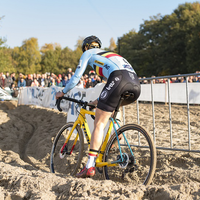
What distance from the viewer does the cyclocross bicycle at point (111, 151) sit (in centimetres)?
359

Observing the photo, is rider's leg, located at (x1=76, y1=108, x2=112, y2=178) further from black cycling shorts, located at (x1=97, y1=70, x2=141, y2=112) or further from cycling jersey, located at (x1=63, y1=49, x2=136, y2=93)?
cycling jersey, located at (x1=63, y1=49, x2=136, y2=93)

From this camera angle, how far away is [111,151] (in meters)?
3.90

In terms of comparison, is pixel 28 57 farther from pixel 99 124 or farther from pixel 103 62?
pixel 99 124

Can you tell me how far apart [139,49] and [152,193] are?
56.9m

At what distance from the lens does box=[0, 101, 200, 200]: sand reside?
2.82m

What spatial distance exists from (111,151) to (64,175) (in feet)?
2.62

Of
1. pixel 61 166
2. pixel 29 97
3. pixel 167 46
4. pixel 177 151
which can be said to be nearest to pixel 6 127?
pixel 61 166

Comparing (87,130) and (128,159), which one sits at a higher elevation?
(87,130)

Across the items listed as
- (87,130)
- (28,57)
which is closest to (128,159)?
(87,130)

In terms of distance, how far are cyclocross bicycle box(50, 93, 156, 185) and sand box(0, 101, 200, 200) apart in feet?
0.91

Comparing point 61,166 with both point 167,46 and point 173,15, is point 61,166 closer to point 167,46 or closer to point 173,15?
point 167,46

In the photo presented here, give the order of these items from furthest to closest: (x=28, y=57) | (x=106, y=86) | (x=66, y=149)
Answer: (x=28, y=57) → (x=66, y=149) → (x=106, y=86)

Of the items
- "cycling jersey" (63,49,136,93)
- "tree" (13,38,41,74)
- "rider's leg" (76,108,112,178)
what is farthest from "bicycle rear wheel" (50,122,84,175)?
"tree" (13,38,41,74)

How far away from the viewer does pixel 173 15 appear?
4866 centimetres
